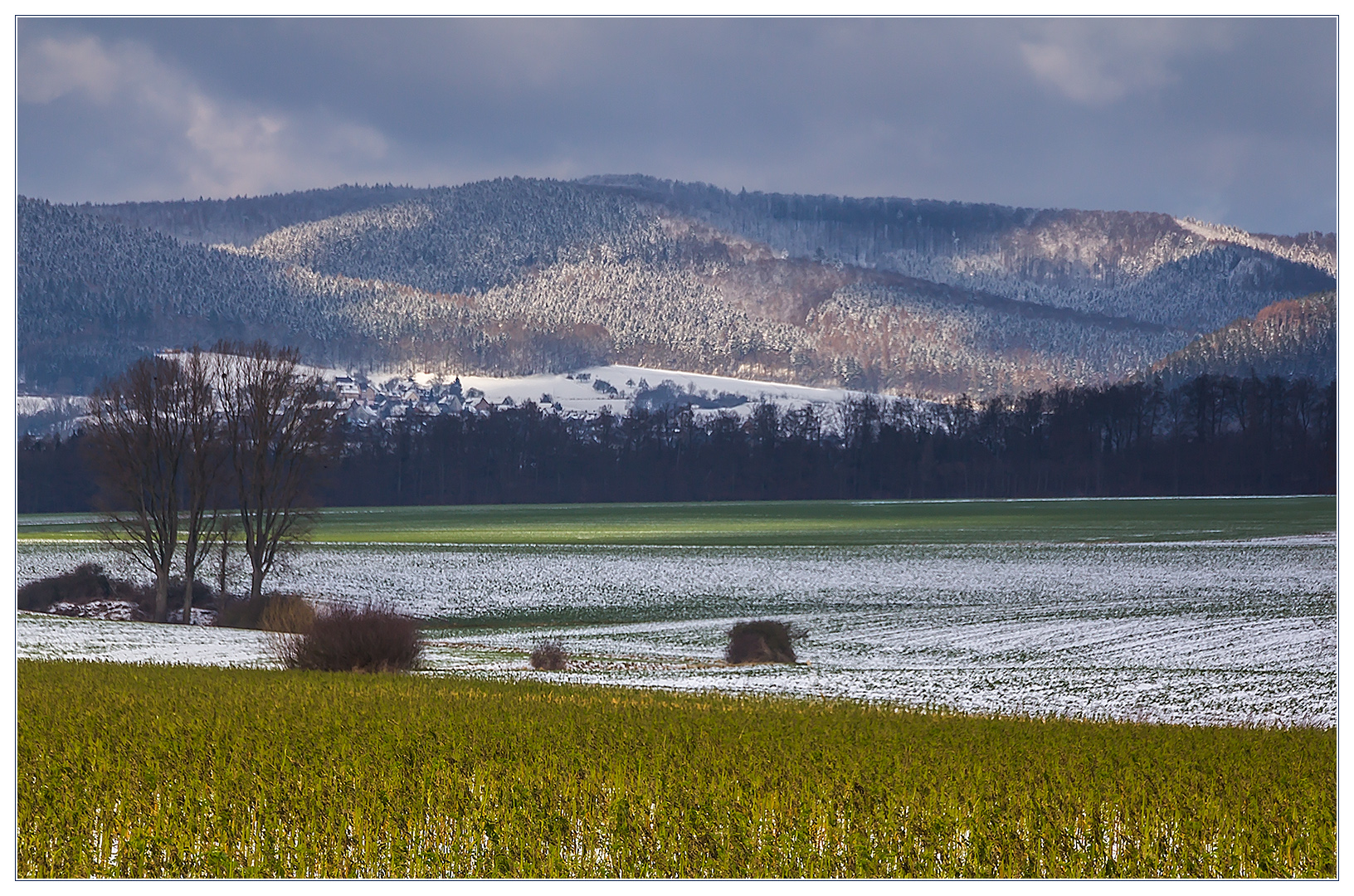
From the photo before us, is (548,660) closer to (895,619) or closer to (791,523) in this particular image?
(895,619)

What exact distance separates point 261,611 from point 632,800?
21.7 meters

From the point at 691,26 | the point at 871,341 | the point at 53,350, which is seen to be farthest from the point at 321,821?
the point at 53,350

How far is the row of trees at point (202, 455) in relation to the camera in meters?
26.3

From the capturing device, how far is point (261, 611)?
2541cm

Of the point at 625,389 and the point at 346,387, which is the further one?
the point at 625,389

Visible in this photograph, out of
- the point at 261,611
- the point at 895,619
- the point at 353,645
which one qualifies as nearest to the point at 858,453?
the point at 895,619

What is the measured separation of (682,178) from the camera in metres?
17.0

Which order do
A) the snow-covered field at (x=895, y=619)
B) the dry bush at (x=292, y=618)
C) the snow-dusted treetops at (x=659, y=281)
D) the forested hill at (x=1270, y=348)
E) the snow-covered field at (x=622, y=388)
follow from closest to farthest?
the forested hill at (x=1270, y=348), the dry bush at (x=292, y=618), the snow-covered field at (x=895, y=619), the snow-dusted treetops at (x=659, y=281), the snow-covered field at (x=622, y=388)

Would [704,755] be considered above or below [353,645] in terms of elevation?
above

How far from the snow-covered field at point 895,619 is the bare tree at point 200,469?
308 cm

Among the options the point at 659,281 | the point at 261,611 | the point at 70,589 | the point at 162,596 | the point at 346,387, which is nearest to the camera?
the point at 659,281

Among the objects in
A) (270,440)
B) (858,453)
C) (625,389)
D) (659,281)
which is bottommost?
(858,453)

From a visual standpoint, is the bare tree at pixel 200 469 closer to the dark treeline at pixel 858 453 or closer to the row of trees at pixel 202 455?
the row of trees at pixel 202 455

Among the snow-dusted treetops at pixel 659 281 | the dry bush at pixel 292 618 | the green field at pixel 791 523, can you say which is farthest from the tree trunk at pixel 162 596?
the dry bush at pixel 292 618
